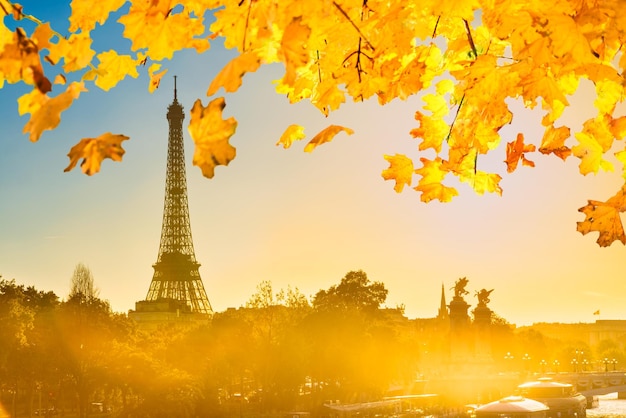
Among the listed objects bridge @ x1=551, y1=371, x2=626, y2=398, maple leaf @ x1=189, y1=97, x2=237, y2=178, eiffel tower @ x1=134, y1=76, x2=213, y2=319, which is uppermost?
eiffel tower @ x1=134, y1=76, x2=213, y2=319

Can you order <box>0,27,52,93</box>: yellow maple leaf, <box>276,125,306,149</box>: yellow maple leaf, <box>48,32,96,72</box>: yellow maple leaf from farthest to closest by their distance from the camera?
<box>276,125,306,149</box>: yellow maple leaf < <box>48,32,96,72</box>: yellow maple leaf < <box>0,27,52,93</box>: yellow maple leaf

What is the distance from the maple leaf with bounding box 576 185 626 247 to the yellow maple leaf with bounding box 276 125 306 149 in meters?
1.45

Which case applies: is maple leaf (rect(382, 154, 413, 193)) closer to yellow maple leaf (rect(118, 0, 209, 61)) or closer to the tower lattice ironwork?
yellow maple leaf (rect(118, 0, 209, 61))

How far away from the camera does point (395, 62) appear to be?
340cm

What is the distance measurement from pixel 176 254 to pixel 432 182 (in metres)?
91.4

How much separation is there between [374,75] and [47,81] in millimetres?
1422

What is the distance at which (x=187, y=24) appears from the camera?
314 cm

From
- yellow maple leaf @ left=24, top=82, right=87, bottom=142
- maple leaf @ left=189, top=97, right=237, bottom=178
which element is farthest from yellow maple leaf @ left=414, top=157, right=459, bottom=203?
yellow maple leaf @ left=24, top=82, right=87, bottom=142

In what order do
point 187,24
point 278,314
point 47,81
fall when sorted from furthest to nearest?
point 278,314
point 187,24
point 47,81

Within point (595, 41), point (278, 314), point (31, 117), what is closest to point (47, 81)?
point (31, 117)

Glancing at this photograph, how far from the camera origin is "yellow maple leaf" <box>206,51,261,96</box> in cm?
248

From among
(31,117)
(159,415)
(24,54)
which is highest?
(24,54)

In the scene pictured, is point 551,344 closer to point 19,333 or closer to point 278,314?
point 278,314

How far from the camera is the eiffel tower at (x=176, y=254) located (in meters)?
93.2
